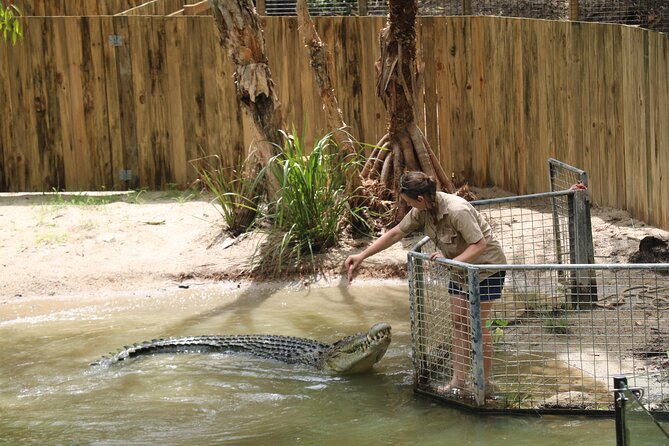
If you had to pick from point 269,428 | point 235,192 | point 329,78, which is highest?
point 329,78

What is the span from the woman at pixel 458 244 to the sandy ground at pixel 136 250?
10.0 feet

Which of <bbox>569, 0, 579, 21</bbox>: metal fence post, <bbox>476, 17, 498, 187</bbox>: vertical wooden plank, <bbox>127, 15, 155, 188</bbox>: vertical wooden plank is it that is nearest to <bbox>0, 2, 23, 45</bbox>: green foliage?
<bbox>127, 15, 155, 188</bbox>: vertical wooden plank

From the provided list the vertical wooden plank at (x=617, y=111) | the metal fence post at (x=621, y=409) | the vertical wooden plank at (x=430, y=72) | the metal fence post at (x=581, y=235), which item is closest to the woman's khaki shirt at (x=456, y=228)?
the metal fence post at (x=581, y=235)

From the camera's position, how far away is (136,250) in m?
10.2

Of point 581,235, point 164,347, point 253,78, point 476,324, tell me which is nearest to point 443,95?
point 253,78

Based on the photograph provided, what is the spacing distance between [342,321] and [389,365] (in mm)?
1257

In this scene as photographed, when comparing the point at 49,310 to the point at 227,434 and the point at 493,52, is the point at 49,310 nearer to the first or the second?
the point at 227,434

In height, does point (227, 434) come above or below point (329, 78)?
below

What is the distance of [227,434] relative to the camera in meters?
6.00

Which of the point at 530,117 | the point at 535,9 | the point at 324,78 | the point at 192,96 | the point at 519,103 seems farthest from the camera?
the point at 535,9

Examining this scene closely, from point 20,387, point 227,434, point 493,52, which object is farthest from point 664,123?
point 20,387

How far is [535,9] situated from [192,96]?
172 inches

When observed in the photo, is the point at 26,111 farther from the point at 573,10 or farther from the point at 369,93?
the point at 573,10

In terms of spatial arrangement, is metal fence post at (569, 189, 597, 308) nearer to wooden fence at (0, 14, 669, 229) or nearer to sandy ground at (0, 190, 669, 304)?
sandy ground at (0, 190, 669, 304)
